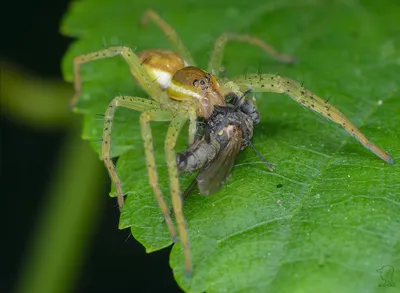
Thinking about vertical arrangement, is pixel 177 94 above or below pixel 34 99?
above

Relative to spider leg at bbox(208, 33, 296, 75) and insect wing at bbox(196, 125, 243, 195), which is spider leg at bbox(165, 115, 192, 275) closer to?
insect wing at bbox(196, 125, 243, 195)

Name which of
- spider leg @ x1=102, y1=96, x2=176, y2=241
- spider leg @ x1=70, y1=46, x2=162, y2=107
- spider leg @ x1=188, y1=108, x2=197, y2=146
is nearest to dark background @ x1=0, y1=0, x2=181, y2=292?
spider leg @ x1=70, y1=46, x2=162, y2=107

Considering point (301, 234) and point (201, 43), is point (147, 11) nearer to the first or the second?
point (201, 43)

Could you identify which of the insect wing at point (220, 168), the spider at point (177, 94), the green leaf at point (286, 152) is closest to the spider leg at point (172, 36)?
the spider at point (177, 94)

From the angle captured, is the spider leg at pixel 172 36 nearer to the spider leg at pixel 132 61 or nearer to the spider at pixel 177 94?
the spider at pixel 177 94

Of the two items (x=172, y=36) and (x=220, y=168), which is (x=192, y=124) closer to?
(x=220, y=168)

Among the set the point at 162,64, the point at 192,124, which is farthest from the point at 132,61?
the point at 192,124
